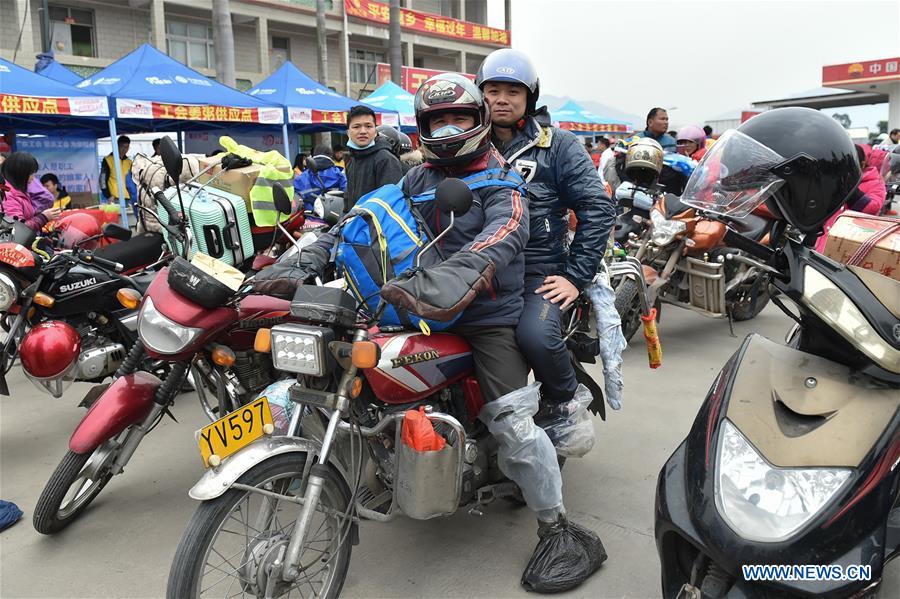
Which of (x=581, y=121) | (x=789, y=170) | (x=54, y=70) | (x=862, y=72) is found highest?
(x=862, y=72)

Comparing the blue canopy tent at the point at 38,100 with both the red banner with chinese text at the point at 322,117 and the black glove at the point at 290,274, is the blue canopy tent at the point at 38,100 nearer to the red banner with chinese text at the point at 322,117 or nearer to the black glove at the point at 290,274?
the red banner with chinese text at the point at 322,117

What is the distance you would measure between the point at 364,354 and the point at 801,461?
121 centimetres

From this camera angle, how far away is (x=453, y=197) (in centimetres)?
209

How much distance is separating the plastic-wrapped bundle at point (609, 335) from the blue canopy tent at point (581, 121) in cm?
1963

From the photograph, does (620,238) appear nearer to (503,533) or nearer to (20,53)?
(503,533)

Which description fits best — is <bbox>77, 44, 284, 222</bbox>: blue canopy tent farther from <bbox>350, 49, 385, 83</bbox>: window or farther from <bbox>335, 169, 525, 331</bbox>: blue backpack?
<bbox>350, 49, 385, 83</bbox>: window

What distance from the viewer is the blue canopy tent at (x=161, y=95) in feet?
34.8

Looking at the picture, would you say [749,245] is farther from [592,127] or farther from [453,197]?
[592,127]

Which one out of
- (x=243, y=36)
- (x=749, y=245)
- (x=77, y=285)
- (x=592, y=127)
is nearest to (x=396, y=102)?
(x=592, y=127)

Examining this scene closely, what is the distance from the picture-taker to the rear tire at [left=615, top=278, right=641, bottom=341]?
525 centimetres

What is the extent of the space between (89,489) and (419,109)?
Result: 234cm

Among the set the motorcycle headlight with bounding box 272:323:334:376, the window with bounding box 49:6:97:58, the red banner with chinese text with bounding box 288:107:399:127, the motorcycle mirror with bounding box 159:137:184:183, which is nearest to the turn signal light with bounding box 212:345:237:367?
the motorcycle mirror with bounding box 159:137:184:183

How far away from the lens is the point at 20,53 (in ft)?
71.2

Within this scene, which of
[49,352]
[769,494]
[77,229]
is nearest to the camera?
[769,494]
